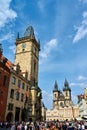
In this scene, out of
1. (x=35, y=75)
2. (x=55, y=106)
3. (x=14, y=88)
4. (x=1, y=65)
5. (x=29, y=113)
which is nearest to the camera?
(x=1, y=65)

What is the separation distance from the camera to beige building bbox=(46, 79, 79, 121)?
380 feet

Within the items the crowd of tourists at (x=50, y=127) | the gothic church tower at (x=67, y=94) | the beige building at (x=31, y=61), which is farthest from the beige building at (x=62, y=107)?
the crowd of tourists at (x=50, y=127)

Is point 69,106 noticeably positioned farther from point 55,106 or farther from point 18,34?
point 18,34

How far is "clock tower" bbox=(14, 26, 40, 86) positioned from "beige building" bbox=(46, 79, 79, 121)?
212 ft

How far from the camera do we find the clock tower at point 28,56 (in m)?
51.3

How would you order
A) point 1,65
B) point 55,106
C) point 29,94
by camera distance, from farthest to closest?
point 55,106, point 29,94, point 1,65

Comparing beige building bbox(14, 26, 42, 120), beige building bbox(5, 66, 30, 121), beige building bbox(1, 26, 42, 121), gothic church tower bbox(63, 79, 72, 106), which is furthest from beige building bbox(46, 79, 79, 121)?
beige building bbox(5, 66, 30, 121)

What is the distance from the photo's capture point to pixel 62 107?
12069 cm

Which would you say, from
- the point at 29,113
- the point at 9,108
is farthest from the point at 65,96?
the point at 9,108

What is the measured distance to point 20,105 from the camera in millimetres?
41219

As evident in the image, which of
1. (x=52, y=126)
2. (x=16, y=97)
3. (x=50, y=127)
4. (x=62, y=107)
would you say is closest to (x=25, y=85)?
(x=16, y=97)

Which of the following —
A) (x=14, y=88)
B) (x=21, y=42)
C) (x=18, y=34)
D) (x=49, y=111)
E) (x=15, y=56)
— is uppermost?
(x=18, y=34)

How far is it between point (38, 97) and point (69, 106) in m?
76.2

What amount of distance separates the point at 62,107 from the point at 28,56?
78.1 m
